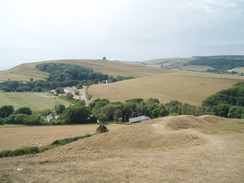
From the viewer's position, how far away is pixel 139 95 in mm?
80562

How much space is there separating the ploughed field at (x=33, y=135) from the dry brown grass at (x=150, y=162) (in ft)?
45.5

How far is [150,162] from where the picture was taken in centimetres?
1616

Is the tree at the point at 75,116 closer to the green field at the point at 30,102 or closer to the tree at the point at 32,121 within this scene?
the tree at the point at 32,121

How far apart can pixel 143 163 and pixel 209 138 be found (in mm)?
10810

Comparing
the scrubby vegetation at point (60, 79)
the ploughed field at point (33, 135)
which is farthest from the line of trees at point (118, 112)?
the scrubby vegetation at point (60, 79)

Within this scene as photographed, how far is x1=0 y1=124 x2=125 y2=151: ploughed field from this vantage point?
34.8 m

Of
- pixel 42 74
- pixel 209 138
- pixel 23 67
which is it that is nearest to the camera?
pixel 209 138

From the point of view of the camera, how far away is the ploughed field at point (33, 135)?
114ft

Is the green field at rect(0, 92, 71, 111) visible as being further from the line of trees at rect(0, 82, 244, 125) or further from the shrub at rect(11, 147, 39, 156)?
the shrub at rect(11, 147, 39, 156)

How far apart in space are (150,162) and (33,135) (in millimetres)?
A: 31438

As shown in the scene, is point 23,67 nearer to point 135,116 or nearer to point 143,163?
point 135,116

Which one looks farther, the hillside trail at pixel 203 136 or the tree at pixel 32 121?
the tree at pixel 32 121

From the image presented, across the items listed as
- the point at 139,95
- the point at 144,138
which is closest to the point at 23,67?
the point at 139,95

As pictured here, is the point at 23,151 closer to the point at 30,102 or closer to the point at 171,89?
the point at 30,102
